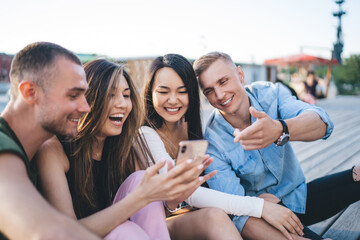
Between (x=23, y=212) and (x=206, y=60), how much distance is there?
1.81 meters

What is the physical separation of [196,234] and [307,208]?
41.1 inches

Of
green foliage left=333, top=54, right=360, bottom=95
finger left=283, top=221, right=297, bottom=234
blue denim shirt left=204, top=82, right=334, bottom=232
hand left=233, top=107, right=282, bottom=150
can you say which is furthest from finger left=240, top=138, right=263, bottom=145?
green foliage left=333, top=54, right=360, bottom=95

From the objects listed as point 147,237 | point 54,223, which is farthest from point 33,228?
point 147,237

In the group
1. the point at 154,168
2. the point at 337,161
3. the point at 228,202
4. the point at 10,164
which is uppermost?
the point at 10,164

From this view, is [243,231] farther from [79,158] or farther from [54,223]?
[54,223]

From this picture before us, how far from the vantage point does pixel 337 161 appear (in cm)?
414

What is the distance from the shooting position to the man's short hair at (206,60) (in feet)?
7.85

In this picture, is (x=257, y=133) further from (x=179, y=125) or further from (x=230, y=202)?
(x=179, y=125)

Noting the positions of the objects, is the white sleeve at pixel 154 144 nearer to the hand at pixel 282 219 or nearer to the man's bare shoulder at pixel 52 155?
the man's bare shoulder at pixel 52 155

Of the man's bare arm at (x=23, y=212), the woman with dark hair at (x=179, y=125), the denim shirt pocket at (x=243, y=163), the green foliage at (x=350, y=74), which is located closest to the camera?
the man's bare arm at (x=23, y=212)

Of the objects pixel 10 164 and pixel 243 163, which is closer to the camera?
pixel 10 164

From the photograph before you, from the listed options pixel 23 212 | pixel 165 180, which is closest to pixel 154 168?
pixel 165 180

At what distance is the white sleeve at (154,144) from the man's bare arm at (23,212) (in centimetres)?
Result: 101

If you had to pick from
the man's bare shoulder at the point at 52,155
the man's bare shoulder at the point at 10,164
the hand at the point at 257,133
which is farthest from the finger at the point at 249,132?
the man's bare shoulder at the point at 10,164
